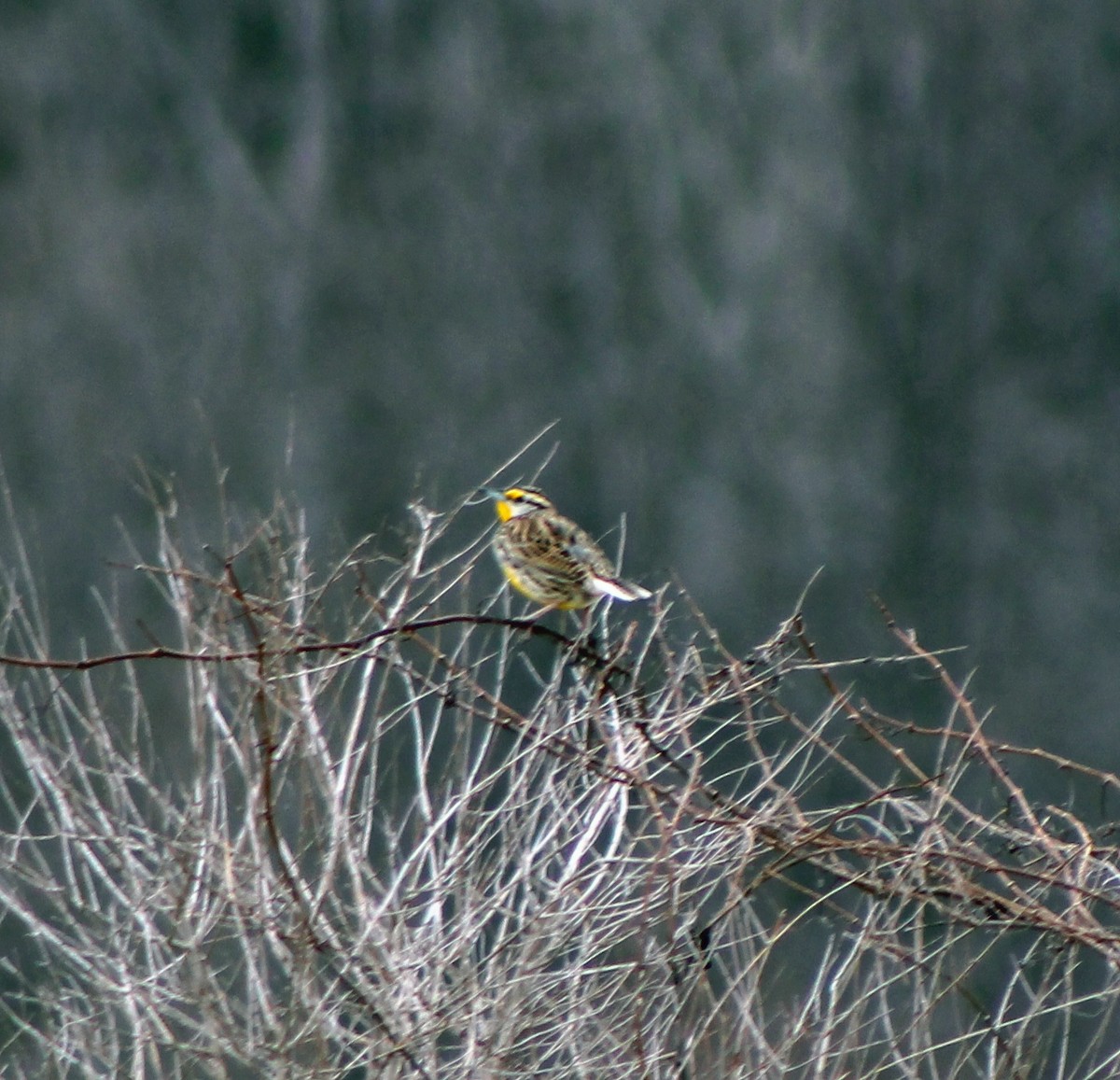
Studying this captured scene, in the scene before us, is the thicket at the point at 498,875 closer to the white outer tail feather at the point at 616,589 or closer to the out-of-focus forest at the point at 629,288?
the white outer tail feather at the point at 616,589

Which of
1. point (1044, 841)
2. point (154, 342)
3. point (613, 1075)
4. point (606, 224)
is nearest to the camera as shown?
point (1044, 841)

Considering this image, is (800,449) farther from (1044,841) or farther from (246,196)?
(1044,841)

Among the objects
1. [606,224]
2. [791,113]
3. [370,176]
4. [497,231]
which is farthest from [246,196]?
[791,113]

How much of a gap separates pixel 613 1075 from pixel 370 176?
7.42m

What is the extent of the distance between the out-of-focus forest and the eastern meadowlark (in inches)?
162

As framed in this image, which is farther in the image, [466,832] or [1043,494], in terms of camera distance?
[1043,494]

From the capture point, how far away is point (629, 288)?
39.6 ft

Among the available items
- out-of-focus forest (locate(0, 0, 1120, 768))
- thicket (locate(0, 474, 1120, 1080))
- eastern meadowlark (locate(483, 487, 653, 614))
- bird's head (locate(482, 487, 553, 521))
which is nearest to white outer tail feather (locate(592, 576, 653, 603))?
eastern meadowlark (locate(483, 487, 653, 614))

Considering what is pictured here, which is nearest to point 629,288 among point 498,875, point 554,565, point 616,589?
point 554,565

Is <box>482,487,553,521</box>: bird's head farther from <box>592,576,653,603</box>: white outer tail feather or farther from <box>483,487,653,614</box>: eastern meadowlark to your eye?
<box>592,576,653,603</box>: white outer tail feather

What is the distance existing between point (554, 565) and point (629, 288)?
5.47 m

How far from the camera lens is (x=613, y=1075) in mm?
5594

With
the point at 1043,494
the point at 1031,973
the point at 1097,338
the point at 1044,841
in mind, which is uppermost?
the point at 1044,841

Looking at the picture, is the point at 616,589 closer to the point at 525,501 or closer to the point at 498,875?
the point at 525,501
